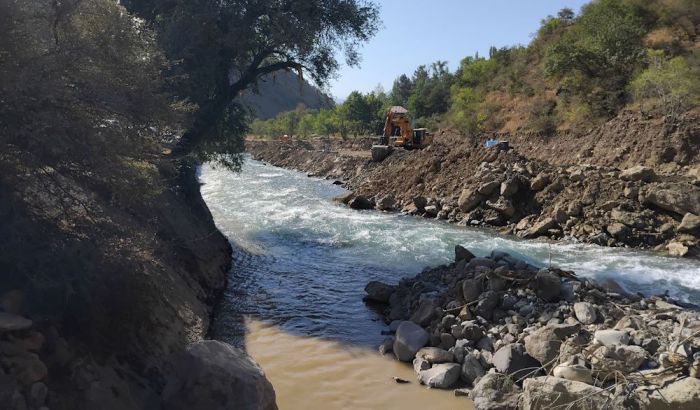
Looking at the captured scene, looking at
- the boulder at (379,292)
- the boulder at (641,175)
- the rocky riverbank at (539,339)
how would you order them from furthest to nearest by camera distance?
the boulder at (641,175), the boulder at (379,292), the rocky riverbank at (539,339)

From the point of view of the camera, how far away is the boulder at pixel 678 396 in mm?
5266

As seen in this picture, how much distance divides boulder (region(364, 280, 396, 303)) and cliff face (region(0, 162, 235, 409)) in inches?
191

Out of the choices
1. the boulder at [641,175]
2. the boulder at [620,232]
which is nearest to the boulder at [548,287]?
the boulder at [620,232]

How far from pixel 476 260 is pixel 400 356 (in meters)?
3.33

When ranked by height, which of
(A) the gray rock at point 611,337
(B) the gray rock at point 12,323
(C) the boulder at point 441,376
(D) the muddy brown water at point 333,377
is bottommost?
(D) the muddy brown water at point 333,377

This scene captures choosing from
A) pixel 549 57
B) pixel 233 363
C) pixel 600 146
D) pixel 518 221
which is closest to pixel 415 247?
pixel 518 221

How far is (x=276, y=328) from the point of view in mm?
9172

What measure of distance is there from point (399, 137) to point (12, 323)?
32239 mm

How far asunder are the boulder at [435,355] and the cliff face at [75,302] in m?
3.42

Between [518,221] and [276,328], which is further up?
[518,221]

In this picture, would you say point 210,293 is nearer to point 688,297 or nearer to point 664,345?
point 664,345

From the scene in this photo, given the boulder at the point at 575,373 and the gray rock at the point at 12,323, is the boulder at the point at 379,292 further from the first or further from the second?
the gray rock at the point at 12,323

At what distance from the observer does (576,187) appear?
18.2 meters

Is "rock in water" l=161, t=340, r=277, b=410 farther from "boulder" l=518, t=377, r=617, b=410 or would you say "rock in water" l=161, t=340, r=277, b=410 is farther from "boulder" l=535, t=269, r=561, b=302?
"boulder" l=535, t=269, r=561, b=302
